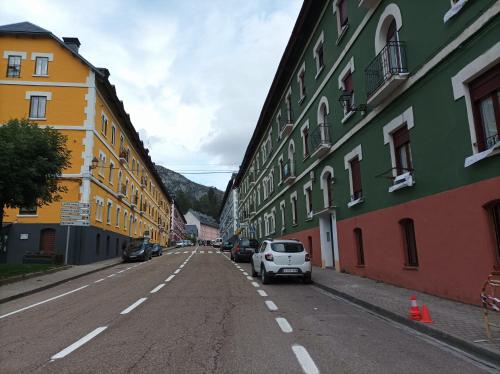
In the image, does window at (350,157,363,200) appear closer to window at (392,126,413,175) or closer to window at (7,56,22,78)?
window at (392,126,413,175)

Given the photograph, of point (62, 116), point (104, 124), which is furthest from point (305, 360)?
point (104, 124)

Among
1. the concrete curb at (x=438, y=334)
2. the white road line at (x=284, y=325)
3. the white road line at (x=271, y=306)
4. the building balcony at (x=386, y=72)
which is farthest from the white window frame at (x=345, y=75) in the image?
the white road line at (x=284, y=325)

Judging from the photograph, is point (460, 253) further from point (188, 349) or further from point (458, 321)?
point (188, 349)

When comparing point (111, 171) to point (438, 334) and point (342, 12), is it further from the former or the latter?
point (438, 334)

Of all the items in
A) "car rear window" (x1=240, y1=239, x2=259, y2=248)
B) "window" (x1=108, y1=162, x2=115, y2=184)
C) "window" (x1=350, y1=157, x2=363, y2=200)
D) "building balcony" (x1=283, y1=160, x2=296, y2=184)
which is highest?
"window" (x1=108, y1=162, x2=115, y2=184)

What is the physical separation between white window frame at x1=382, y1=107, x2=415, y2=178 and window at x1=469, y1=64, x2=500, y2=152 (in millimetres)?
2339

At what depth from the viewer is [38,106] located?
2517 cm

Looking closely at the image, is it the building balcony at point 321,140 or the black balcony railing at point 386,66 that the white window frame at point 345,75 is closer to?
the building balcony at point 321,140

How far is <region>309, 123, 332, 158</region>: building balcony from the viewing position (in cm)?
1722

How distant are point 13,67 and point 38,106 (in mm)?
3156

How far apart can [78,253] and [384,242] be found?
19.1 metres

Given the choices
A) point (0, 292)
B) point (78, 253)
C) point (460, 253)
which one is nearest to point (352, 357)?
point (460, 253)

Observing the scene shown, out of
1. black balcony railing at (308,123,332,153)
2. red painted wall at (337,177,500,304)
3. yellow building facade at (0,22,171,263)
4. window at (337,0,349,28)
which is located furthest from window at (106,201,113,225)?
red painted wall at (337,177,500,304)

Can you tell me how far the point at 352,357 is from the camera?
497 cm
